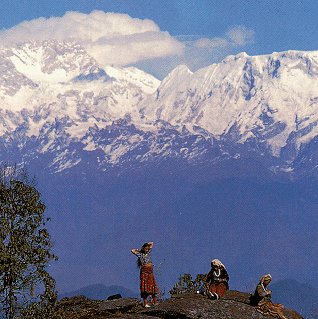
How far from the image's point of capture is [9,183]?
52531 mm

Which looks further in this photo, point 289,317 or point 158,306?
point 289,317

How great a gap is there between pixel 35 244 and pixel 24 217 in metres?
1.76

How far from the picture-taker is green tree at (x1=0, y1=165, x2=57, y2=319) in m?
48.2

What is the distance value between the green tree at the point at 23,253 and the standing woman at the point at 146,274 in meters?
6.16

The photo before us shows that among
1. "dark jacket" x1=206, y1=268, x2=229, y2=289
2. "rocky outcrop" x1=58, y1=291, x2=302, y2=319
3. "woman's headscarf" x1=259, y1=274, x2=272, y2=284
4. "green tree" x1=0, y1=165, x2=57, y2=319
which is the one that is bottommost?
"rocky outcrop" x1=58, y1=291, x2=302, y2=319

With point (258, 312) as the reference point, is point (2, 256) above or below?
above

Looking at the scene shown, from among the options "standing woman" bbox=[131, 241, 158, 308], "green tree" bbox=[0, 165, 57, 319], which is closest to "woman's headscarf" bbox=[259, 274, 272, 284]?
"standing woman" bbox=[131, 241, 158, 308]

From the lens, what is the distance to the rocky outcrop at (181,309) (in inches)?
1661

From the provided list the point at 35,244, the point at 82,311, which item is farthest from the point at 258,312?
the point at 35,244

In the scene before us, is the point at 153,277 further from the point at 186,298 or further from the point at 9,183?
the point at 9,183

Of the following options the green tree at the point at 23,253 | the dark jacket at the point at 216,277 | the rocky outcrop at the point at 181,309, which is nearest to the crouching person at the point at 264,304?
the rocky outcrop at the point at 181,309

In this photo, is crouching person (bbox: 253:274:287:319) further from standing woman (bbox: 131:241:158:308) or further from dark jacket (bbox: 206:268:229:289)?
Result: standing woman (bbox: 131:241:158:308)

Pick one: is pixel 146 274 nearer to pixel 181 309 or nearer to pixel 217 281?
pixel 181 309

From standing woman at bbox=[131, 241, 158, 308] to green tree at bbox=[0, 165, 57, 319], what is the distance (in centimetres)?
616
